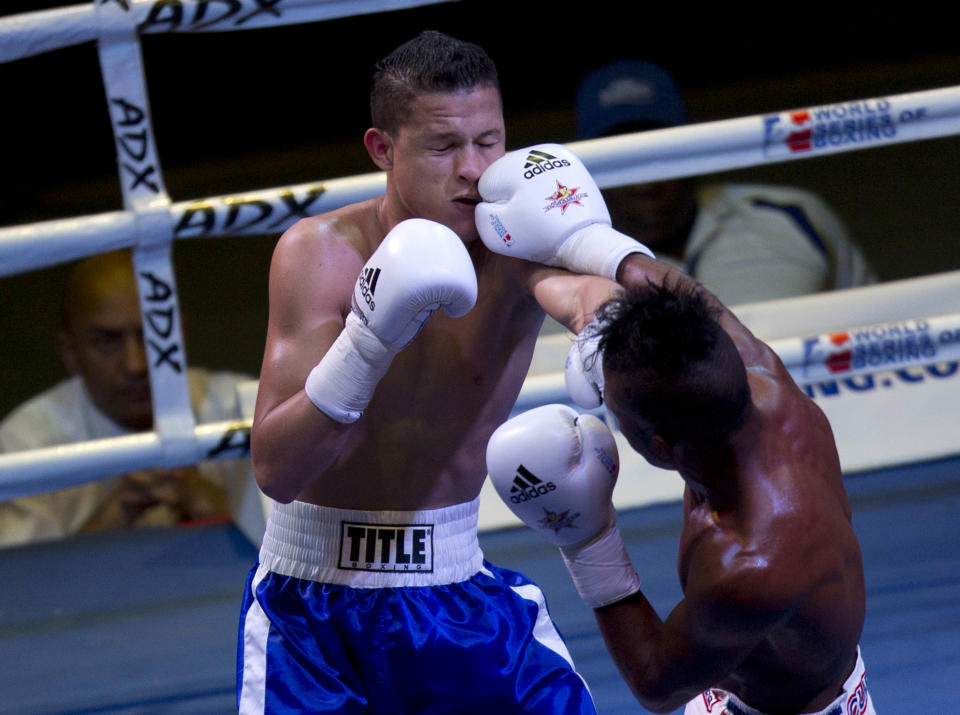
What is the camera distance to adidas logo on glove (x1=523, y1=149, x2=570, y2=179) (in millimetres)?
1554

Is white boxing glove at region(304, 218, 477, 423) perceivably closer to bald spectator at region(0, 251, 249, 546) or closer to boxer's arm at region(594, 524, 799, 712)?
boxer's arm at region(594, 524, 799, 712)

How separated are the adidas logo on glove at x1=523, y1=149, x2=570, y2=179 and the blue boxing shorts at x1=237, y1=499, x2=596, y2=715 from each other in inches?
18.4

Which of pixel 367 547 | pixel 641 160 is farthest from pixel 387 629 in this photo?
pixel 641 160

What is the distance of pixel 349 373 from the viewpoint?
1.45m

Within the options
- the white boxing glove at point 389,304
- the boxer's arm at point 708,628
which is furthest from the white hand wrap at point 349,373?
the boxer's arm at point 708,628

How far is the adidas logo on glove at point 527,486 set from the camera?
1423 mm

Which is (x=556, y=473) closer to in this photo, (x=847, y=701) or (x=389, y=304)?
(x=389, y=304)

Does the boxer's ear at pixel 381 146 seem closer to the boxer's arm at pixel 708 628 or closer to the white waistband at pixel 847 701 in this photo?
the boxer's arm at pixel 708 628

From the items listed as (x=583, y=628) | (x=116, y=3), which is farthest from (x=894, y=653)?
(x=116, y=3)

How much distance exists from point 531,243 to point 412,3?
99 centimetres

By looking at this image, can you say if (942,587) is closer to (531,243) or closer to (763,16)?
(531,243)

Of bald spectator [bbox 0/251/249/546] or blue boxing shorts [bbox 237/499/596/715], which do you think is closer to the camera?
blue boxing shorts [bbox 237/499/596/715]

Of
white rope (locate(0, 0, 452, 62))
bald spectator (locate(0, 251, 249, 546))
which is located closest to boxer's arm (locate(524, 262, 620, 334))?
white rope (locate(0, 0, 452, 62))

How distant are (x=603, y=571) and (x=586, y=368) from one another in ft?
0.80
